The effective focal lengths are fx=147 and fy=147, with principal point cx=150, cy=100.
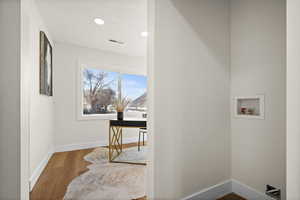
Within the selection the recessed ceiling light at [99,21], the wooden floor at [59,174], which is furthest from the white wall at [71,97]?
the recessed ceiling light at [99,21]

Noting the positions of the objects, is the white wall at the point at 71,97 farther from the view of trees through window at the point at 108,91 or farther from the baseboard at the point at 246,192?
the baseboard at the point at 246,192

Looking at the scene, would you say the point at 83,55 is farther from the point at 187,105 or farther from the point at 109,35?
the point at 187,105

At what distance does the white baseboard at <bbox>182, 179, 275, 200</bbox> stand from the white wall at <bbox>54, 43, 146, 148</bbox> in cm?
268

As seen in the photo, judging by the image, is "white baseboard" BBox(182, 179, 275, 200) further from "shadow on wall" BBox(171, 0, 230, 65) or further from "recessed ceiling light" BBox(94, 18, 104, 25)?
"recessed ceiling light" BBox(94, 18, 104, 25)

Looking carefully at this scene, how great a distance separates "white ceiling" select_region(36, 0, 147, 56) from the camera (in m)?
1.96

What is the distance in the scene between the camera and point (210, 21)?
1.67 metres

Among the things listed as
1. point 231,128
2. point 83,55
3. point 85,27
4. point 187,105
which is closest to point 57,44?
point 83,55

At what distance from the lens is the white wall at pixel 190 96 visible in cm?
134

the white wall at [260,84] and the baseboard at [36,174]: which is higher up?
the white wall at [260,84]

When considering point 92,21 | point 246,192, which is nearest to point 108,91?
point 92,21
